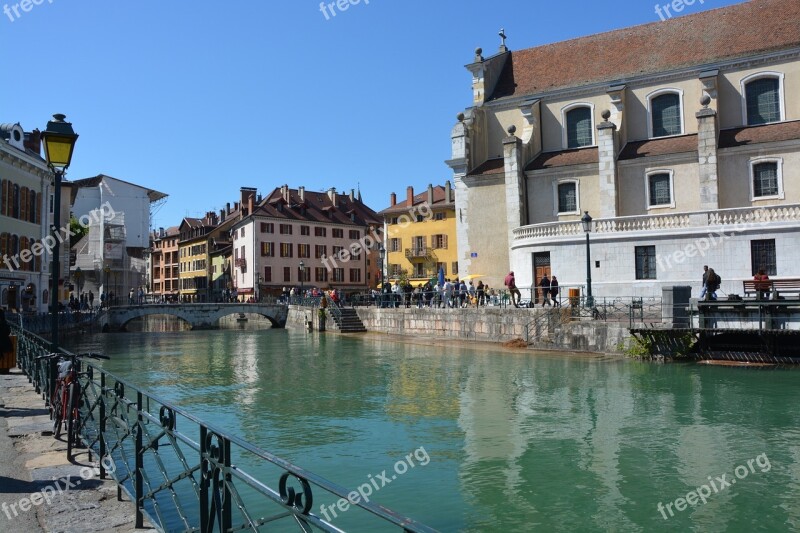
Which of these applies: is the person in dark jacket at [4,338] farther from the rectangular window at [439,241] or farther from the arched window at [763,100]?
the rectangular window at [439,241]

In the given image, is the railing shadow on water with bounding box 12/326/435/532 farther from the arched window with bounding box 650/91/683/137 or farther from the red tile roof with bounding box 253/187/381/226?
the red tile roof with bounding box 253/187/381/226

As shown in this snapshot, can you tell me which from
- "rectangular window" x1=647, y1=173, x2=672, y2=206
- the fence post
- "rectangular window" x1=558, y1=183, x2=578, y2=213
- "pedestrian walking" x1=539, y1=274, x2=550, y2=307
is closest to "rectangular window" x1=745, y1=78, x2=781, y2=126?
"rectangular window" x1=647, y1=173, x2=672, y2=206

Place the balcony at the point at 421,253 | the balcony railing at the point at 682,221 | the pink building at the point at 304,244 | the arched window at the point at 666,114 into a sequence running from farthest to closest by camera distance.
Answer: the pink building at the point at 304,244
the balcony at the point at 421,253
the arched window at the point at 666,114
the balcony railing at the point at 682,221

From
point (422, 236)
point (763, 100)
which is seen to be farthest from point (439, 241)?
point (763, 100)

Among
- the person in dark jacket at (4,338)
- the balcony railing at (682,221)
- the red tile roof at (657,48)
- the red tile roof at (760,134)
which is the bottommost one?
the person in dark jacket at (4,338)

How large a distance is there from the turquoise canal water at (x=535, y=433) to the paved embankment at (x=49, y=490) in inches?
147

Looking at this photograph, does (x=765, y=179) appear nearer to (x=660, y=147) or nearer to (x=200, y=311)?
(x=660, y=147)

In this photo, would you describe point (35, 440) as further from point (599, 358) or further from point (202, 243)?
point (202, 243)

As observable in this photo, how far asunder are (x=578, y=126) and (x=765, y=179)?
1086 centimetres

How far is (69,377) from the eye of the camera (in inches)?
305

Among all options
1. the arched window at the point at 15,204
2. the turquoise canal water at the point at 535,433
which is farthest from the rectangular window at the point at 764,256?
the arched window at the point at 15,204

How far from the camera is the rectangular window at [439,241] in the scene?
60656 millimetres

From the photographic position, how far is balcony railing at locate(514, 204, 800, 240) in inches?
1080

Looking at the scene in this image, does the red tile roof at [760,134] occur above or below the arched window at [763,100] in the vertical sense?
below
